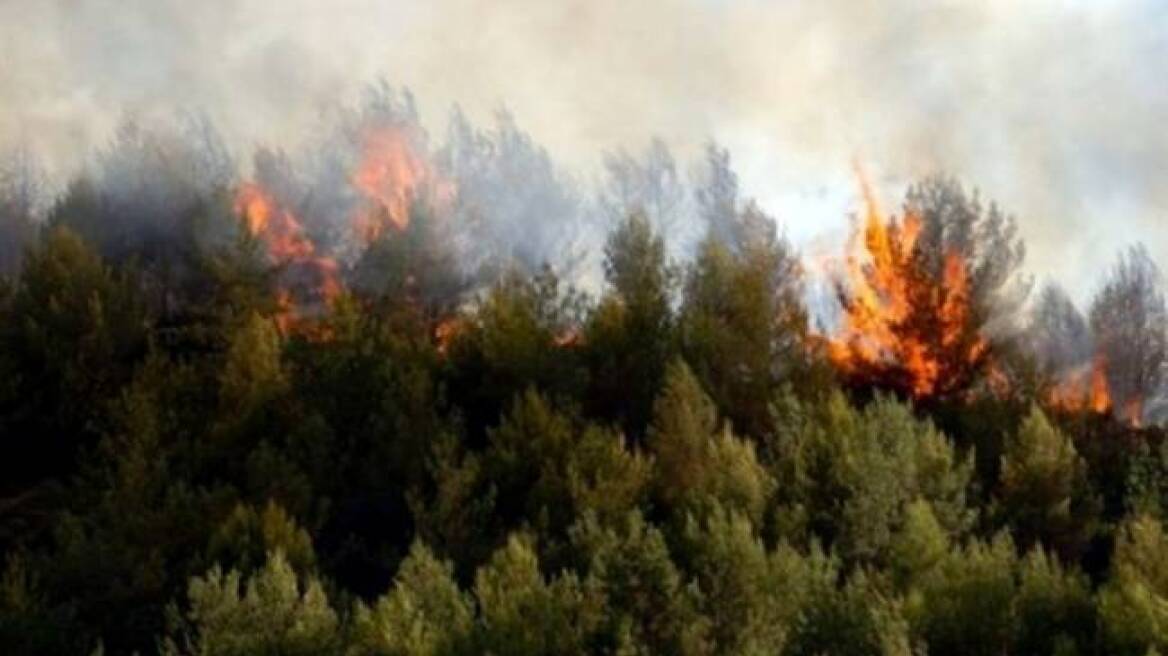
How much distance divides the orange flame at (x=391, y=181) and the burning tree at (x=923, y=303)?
13.3m

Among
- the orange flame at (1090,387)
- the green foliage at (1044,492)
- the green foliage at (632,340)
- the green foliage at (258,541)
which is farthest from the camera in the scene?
the orange flame at (1090,387)

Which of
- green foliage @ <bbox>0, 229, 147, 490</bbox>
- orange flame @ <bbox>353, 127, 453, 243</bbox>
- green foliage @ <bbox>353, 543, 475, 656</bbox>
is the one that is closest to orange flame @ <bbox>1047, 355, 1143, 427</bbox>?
orange flame @ <bbox>353, 127, 453, 243</bbox>

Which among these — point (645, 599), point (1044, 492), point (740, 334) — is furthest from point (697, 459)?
point (645, 599)

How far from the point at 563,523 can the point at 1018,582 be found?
7.12m

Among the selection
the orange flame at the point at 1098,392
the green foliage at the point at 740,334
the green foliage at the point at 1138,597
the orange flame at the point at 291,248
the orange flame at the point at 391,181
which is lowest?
the green foliage at the point at 1138,597

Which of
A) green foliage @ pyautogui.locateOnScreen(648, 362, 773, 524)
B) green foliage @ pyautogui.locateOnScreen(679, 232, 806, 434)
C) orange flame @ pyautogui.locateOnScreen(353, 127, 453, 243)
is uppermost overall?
orange flame @ pyautogui.locateOnScreen(353, 127, 453, 243)

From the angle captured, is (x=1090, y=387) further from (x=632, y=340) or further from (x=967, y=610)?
(x=967, y=610)

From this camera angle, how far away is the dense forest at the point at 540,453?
62.9 ft

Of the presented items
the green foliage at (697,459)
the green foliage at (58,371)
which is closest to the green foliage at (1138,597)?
the green foliage at (697,459)

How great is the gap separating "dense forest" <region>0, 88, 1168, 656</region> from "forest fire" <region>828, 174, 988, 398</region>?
8 centimetres

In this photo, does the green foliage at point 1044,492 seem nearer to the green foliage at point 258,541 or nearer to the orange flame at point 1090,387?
the green foliage at point 258,541

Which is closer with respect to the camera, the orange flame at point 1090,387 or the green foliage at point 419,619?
the green foliage at point 419,619

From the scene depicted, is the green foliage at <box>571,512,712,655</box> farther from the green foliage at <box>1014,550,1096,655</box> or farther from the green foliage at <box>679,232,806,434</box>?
the green foliage at <box>679,232,806,434</box>

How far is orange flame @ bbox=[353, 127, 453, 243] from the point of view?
150 feet
